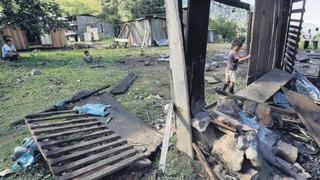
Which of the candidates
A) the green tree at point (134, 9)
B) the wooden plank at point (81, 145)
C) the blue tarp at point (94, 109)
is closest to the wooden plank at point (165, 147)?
the wooden plank at point (81, 145)

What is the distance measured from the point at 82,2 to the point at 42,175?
43.1m

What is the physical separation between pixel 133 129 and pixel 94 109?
3.72ft

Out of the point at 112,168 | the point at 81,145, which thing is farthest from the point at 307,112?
the point at 81,145

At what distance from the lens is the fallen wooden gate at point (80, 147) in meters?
2.78

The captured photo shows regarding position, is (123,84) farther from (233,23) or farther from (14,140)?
(233,23)

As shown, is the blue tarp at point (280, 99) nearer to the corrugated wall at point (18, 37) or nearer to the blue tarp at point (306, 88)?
the blue tarp at point (306, 88)

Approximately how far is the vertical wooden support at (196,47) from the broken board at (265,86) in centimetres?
146

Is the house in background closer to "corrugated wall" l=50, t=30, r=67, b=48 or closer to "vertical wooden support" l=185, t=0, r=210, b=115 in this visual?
"corrugated wall" l=50, t=30, r=67, b=48

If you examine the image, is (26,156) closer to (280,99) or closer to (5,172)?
(5,172)

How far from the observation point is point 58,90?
6.51 meters

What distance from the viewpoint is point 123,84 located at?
6.63 m

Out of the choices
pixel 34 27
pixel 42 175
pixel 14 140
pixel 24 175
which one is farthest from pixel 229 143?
pixel 34 27

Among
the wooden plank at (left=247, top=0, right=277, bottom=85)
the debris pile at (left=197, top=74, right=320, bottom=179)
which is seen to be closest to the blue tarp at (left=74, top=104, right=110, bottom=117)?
the debris pile at (left=197, top=74, right=320, bottom=179)

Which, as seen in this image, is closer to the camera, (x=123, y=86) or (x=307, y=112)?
(x=307, y=112)
